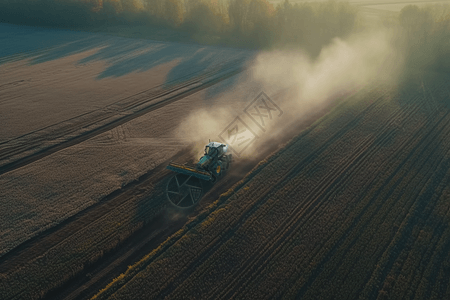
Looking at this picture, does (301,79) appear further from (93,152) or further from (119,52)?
(119,52)

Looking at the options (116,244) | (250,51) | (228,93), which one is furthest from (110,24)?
(116,244)

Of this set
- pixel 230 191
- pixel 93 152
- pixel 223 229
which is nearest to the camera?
pixel 223 229

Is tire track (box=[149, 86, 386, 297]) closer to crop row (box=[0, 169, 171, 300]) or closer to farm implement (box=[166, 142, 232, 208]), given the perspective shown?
farm implement (box=[166, 142, 232, 208])

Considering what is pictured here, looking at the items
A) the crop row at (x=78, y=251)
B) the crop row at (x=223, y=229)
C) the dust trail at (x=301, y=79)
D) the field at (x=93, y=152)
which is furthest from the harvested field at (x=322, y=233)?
the dust trail at (x=301, y=79)

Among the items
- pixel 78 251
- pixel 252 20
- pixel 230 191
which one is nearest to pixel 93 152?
pixel 78 251

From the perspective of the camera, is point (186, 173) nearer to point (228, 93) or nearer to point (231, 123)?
point (231, 123)

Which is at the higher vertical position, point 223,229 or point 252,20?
point 252,20
